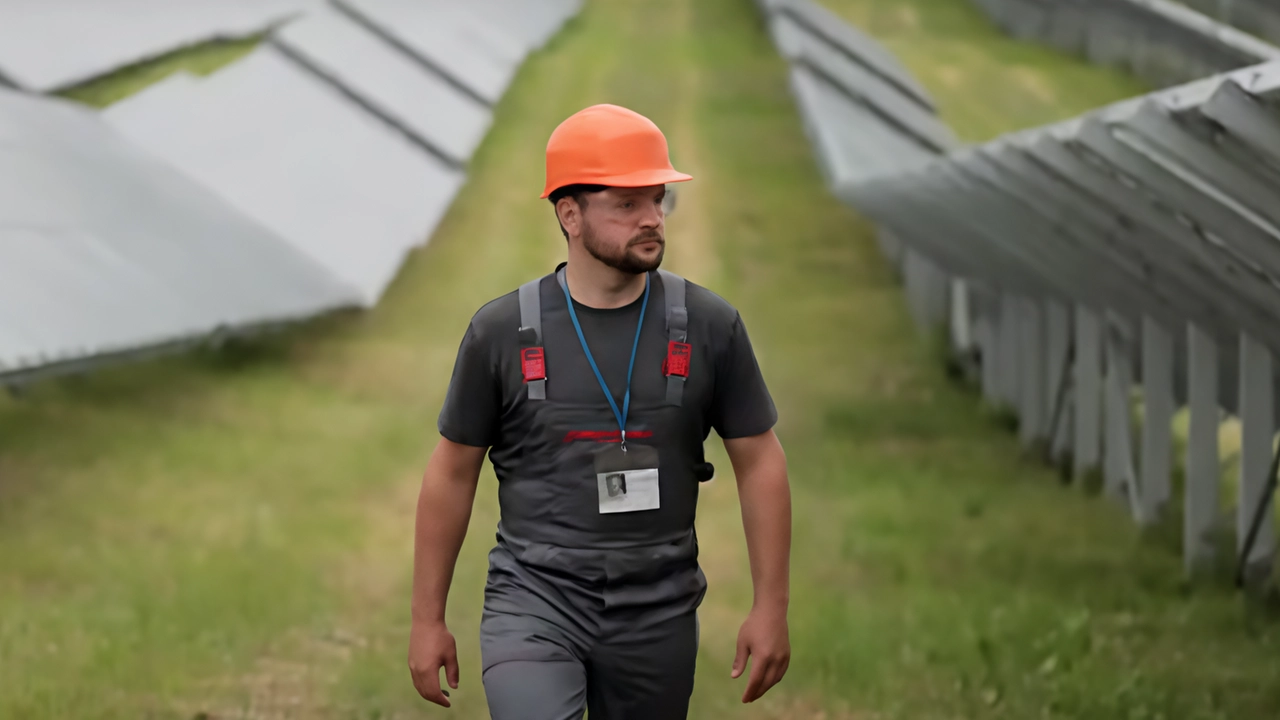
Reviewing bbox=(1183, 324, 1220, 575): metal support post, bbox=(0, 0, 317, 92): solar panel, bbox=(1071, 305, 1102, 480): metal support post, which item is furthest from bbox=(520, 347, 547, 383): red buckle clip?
bbox=(0, 0, 317, 92): solar panel

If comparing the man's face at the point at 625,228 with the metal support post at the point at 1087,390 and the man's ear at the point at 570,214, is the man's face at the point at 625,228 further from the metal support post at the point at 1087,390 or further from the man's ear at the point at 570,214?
the metal support post at the point at 1087,390

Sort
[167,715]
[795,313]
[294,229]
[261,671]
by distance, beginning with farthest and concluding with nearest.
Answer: [795,313], [294,229], [261,671], [167,715]

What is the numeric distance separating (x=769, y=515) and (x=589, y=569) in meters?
0.42

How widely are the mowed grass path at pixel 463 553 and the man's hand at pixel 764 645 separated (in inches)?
126

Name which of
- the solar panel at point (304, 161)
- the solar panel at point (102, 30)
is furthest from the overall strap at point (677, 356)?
the solar panel at point (102, 30)

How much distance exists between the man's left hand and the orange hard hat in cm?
96

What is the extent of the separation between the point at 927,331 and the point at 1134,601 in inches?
312

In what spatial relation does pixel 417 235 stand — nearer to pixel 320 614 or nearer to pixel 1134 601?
pixel 320 614

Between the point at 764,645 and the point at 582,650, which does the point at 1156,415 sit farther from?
the point at 582,650

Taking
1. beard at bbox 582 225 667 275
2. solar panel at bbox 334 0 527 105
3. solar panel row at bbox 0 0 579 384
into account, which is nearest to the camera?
beard at bbox 582 225 667 275

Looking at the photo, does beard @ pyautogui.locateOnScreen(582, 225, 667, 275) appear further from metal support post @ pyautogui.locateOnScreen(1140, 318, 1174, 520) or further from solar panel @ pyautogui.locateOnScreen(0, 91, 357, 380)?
metal support post @ pyautogui.locateOnScreen(1140, 318, 1174, 520)

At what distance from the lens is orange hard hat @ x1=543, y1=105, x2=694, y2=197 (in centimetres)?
345

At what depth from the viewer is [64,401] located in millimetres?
11016

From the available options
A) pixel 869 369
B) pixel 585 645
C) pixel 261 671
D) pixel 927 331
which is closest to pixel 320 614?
pixel 261 671
